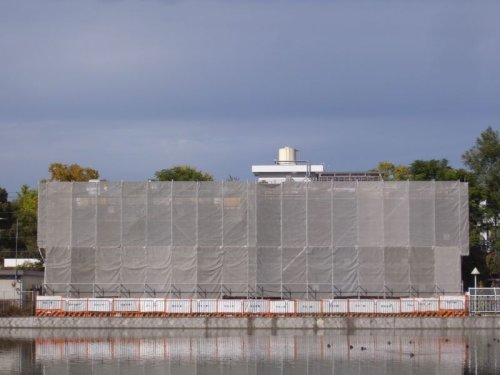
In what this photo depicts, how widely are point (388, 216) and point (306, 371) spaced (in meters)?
30.4

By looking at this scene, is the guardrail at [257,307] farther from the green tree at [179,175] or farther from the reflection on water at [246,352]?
the green tree at [179,175]

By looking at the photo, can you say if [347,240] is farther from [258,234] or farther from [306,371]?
[306,371]

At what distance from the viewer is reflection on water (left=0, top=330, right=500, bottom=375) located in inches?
1302

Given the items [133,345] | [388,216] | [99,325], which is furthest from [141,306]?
[388,216]

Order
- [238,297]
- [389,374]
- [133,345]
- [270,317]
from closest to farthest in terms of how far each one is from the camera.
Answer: [389,374], [133,345], [270,317], [238,297]

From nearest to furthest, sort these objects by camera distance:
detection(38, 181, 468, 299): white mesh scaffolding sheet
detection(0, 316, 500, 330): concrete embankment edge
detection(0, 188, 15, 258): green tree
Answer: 1. detection(0, 316, 500, 330): concrete embankment edge
2. detection(38, 181, 468, 299): white mesh scaffolding sheet
3. detection(0, 188, 15, 258): green tree

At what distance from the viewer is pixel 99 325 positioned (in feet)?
181

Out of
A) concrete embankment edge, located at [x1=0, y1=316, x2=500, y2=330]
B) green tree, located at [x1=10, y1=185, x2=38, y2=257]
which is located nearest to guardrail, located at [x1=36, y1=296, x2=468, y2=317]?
concrete embankment edge, located at [x1=0, y1=316, x2=500, y2=330]

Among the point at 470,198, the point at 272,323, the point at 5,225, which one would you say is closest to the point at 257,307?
the point at 272,323

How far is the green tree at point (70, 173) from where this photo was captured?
111 m

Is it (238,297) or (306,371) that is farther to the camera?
(238,297)

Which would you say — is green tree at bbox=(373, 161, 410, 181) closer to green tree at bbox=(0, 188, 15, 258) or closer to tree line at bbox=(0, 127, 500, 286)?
tree line at bbox=(0, 127, 500, 286)

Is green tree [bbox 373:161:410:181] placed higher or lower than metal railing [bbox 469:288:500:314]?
higher

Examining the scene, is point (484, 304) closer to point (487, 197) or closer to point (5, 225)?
point (487, 197)
